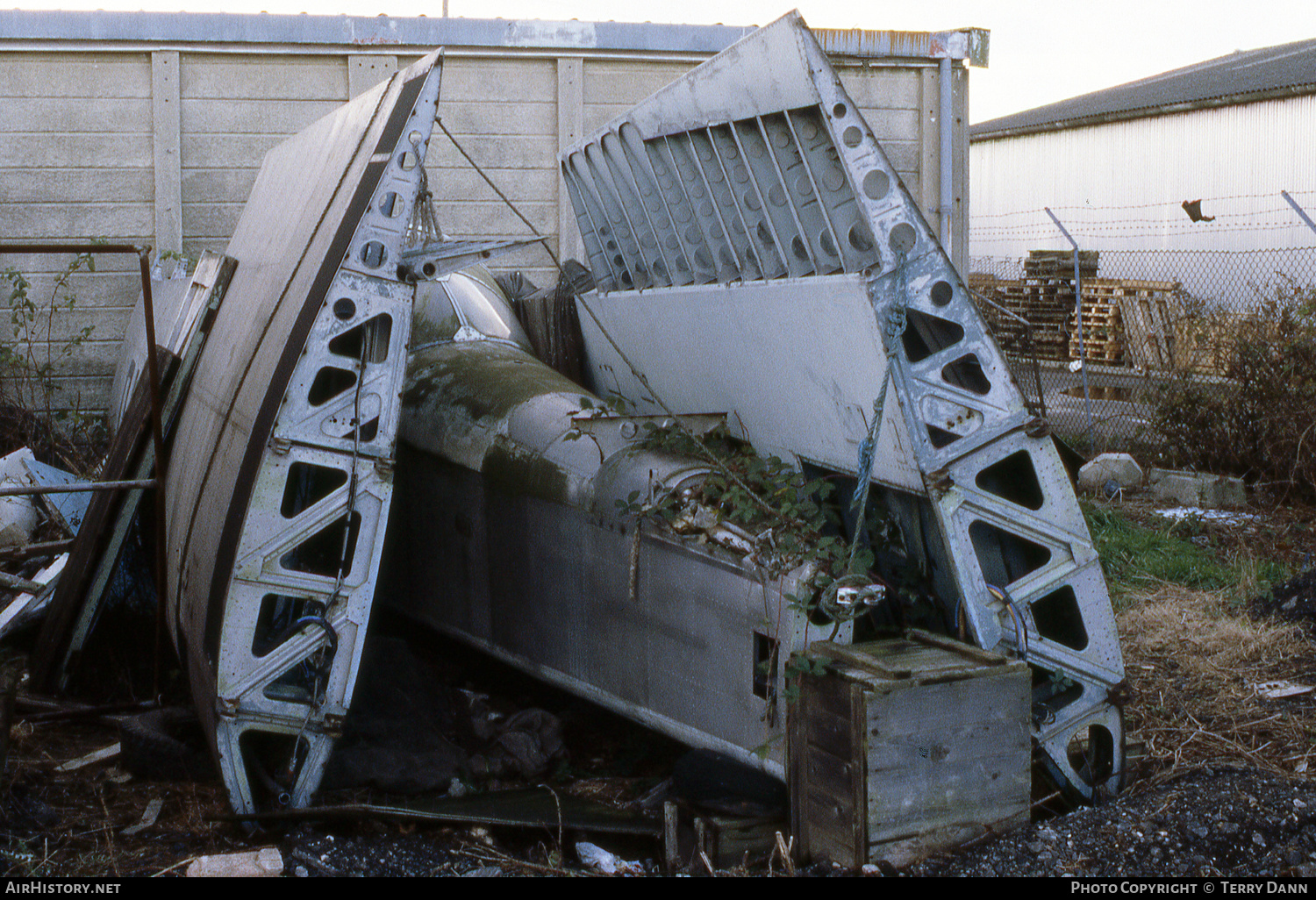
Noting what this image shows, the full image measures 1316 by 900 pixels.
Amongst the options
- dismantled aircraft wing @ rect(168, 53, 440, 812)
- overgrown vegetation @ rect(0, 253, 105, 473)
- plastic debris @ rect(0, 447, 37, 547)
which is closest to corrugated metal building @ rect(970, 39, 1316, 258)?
overgrown vegetation @ rect(0, 253, 105, 473)

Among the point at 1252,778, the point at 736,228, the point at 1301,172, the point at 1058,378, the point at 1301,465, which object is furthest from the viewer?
the point at 1301,172

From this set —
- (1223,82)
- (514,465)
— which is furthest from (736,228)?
(1223,82)

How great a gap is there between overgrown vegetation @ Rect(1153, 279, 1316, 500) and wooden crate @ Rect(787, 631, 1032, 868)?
6253 millimetres

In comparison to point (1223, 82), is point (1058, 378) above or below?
below

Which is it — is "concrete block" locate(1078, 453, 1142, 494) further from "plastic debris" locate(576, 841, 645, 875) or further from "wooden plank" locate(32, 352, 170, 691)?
"wooden plank" locate(32, 352, 170, 691)

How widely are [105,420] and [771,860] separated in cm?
770

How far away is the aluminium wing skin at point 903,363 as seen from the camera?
3.48 meters

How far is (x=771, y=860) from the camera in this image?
345cm

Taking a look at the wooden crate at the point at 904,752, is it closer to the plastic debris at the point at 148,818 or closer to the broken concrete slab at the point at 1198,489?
the plastic debris at the point at 148,818

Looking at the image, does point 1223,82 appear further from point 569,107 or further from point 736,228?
point 736,228

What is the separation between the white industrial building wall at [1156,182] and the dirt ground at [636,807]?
16638 mm

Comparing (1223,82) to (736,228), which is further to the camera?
(1223,82)

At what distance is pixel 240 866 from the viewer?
331cm

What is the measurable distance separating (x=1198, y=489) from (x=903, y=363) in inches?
254
